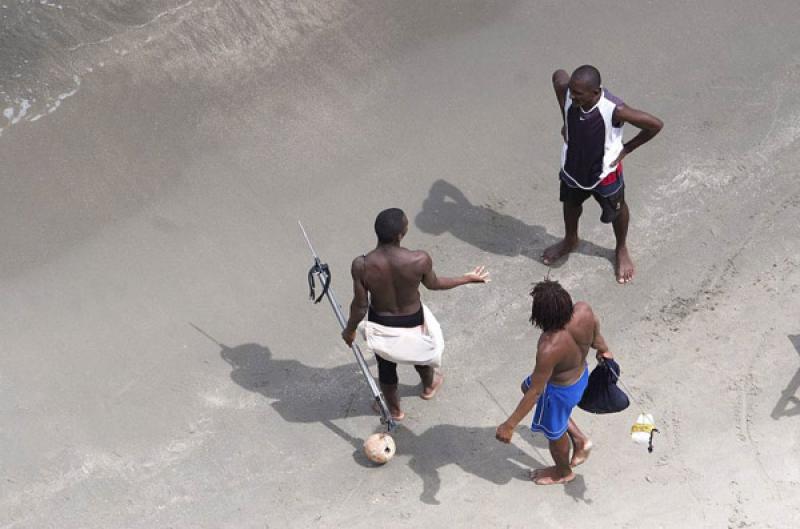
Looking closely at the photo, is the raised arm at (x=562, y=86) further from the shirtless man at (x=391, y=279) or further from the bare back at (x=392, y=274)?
the bare back at (x=392, y=274)

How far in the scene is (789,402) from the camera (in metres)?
6.31

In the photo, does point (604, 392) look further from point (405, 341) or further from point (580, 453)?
point (405, 341)

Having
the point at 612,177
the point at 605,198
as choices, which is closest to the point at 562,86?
the point at 612,177

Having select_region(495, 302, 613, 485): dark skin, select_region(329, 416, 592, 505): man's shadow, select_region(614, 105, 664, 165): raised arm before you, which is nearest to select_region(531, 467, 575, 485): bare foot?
select_region(329, 416, 592, 505): man's shadow

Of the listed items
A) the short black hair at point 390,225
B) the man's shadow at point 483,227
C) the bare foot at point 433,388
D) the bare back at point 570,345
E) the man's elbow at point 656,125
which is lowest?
the bare foot at point 433,388

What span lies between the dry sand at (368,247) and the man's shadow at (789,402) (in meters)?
0.02

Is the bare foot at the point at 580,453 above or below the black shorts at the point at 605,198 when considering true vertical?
below

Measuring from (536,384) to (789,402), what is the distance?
6.60 ft

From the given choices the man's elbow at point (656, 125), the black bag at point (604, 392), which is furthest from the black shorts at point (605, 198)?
the black bag at point (604, 392)

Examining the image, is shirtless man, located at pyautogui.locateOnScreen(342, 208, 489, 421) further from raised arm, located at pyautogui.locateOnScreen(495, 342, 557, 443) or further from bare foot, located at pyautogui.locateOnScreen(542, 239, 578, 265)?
bare foot, located at pyautogui.locateOnScreen(542, 239, 578, 265)

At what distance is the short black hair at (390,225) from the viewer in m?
5.49

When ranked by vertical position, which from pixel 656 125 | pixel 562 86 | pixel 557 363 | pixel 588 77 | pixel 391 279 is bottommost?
pixel 557 363

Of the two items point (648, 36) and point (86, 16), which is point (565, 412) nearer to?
point (648, 36)

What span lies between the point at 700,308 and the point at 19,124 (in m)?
5.29
